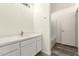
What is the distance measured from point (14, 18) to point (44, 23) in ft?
3.70

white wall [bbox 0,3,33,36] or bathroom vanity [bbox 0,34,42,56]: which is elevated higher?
white wall [bbox 0,3,33,36]

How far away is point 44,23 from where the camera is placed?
2838 mm

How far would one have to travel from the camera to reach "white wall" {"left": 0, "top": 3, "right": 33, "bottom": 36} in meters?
1.87

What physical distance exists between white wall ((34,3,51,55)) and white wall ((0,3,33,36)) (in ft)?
0.93

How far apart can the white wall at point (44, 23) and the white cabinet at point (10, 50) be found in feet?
4.56

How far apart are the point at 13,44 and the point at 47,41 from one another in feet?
5.07

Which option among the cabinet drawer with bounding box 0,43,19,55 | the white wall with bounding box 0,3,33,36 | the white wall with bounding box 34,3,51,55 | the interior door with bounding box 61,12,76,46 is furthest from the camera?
the interior door with bounding box 61,12,76,46

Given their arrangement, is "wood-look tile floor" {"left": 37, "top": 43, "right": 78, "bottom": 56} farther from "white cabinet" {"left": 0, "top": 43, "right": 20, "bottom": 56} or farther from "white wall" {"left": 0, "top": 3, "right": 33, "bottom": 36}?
"white cabinet" {"left": 0, "top": 43, "right": 20, "bottom": 56}

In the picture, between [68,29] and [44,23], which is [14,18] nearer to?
[44,23]

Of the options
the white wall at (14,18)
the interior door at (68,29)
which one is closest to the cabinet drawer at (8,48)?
the white wall at (14,18)

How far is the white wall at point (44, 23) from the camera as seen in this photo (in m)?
2.76

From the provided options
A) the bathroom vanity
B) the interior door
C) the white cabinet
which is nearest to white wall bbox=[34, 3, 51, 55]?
the bathroom vanity

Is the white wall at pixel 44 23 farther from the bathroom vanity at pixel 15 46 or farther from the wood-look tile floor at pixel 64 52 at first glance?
the bathroom vanity at pixel 15 46

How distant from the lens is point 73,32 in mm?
3816
